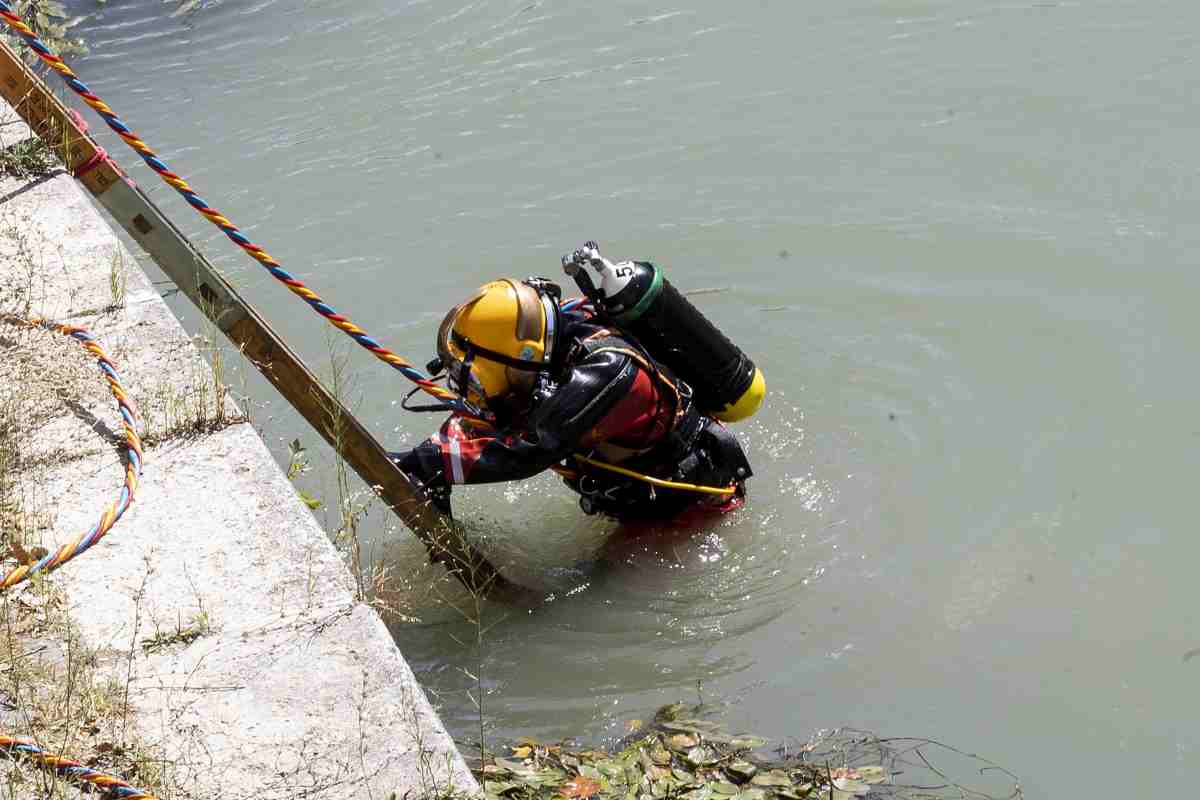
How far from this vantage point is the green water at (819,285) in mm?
4750

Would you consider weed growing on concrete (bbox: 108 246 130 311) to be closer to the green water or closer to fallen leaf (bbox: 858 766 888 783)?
the green water

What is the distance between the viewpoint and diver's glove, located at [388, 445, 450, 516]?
486 centimetres

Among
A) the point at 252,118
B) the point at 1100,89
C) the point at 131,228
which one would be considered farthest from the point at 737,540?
the point at 252,118

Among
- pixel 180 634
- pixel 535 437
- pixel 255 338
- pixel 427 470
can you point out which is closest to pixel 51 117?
pixel 255 338

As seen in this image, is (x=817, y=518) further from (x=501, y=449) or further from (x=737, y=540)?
A: (x=501, y=449)

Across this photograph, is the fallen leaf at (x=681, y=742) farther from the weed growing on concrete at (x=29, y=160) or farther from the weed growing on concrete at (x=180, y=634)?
the weed growing on concrete at (x=29, y=160)

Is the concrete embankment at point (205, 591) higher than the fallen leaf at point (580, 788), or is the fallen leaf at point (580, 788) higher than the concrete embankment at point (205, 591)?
the concrete embankment at point (205, 591)

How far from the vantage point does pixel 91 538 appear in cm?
377

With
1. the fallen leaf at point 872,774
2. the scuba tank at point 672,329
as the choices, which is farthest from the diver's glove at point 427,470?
the fallen leaf at point 872,774

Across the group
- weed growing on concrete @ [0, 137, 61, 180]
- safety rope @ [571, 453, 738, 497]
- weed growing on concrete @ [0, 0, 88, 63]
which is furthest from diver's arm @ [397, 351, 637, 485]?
weed growing on concrete @ [0, 0, 88, 63]

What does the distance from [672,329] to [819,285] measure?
2298 millimetres

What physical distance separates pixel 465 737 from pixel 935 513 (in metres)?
2.24

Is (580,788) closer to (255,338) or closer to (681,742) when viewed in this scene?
(681,742)

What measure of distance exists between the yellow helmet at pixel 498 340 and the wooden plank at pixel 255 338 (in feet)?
1.35
